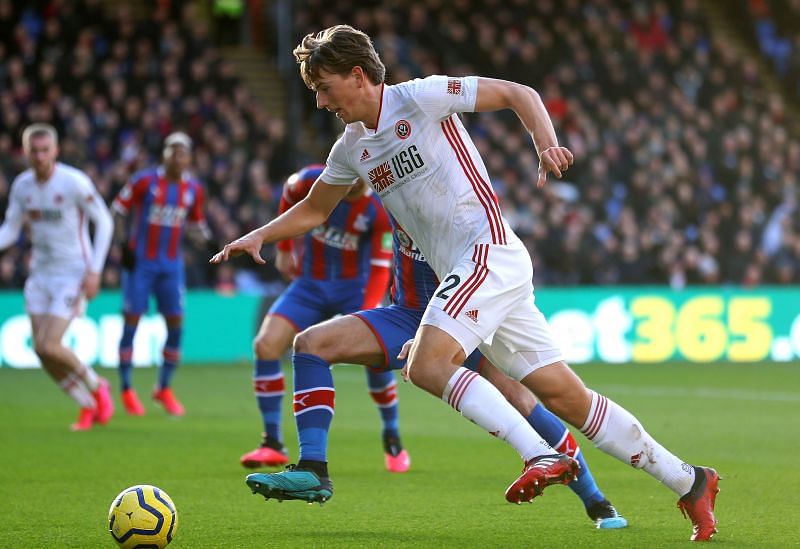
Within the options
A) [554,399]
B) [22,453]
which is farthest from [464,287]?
[22,453]

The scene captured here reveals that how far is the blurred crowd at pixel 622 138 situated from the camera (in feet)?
72.2

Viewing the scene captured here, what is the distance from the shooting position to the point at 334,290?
923 centimetres

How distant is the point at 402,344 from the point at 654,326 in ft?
46.5

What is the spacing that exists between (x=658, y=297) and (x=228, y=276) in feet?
19.8

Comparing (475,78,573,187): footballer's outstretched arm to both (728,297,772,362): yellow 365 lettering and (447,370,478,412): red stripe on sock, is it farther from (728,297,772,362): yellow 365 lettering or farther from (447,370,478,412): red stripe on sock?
(728,297,772,362): yellow 365 lettering

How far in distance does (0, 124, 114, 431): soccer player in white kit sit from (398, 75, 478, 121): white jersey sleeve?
5.85 meters

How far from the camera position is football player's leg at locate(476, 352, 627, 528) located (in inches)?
253

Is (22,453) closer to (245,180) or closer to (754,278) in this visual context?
(245,180)

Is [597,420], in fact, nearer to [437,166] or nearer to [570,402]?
[570,402]

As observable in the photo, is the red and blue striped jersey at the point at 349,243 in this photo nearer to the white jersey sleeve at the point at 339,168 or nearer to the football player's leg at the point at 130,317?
the white jersey sleeve at the point at 339,168

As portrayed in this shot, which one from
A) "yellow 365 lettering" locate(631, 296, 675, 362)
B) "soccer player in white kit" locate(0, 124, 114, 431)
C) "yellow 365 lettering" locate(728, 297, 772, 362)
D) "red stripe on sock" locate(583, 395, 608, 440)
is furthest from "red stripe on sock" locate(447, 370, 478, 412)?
"yellow 365 lettering" locate(728, 297, 772, 362)

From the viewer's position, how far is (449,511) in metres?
6.96

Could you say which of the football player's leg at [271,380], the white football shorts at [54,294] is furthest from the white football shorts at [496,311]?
the white football shorts at [54,294]

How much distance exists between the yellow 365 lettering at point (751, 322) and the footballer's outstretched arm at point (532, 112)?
1514 centimetres
